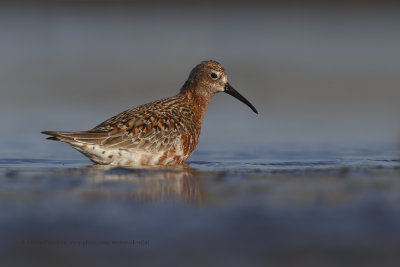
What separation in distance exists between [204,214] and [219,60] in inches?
531

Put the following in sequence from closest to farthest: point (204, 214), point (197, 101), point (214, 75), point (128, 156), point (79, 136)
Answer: point (204, 214) < point (79, 136) < point (128, 156) < point (197, 101) < point (214, 75)

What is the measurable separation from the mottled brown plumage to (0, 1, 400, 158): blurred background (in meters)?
1.76

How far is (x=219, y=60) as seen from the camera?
19094 millimetres

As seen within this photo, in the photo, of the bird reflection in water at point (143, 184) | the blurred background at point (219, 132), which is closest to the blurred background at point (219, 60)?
the blurred background at point (219, 132)

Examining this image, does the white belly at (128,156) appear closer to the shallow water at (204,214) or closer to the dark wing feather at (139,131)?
the dark wing feather at (139,131)

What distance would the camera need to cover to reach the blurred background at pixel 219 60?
12.5 metres

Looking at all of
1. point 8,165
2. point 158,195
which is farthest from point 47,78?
point 158,195

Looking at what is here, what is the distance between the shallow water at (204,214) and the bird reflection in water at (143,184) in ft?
0.04

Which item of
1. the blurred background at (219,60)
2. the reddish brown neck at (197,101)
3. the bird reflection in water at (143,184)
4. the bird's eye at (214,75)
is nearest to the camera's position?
the bird reflection in water at (143,184)

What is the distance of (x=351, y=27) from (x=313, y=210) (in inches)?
794

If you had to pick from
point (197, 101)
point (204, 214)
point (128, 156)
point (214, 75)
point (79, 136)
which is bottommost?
point (204, 214)

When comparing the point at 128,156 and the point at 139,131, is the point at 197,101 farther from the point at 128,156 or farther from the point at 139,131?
the point at 128,156

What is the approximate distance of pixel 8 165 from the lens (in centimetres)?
896

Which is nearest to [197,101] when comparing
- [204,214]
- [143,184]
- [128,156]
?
[128,156]
